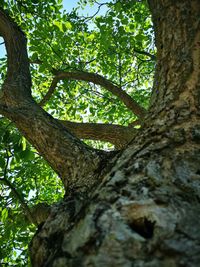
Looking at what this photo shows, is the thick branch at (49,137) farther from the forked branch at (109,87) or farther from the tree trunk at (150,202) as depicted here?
the forked branch at (109,87)

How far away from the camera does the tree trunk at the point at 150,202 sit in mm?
961

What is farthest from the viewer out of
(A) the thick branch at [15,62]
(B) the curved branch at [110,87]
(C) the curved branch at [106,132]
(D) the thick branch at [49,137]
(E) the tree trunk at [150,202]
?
(B) the curved branch at [110,87]

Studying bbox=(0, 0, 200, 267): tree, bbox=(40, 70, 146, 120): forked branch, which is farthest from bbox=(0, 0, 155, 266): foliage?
bbox=(0, 0, 200, 267): tree

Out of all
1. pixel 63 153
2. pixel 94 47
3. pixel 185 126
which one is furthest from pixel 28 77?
pixel 94 47

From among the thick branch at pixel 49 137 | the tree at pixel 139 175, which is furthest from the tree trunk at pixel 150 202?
the thick branch at pixel 49 137

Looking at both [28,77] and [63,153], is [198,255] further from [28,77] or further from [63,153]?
[28,77]

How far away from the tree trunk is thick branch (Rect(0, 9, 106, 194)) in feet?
1.03

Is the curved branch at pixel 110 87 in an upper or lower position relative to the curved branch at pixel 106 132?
upper

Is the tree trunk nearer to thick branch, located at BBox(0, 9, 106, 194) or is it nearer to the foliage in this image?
thick branch, located at BBox(0, 9, 106, 194)

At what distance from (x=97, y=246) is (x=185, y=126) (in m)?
0.89

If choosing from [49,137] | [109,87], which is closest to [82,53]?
[109,87]

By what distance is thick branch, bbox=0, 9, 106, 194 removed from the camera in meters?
1.92

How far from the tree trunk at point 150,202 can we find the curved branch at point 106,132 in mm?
1987

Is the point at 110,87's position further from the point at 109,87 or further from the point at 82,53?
the point at 82,53
